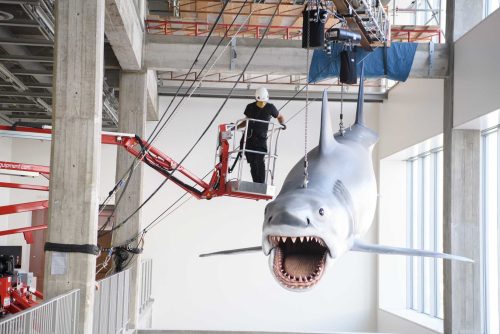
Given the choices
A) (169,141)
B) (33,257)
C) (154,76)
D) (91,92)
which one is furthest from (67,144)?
(33,257)

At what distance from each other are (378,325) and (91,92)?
17480 mm

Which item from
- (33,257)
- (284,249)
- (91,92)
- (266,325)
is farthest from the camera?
(33,257)

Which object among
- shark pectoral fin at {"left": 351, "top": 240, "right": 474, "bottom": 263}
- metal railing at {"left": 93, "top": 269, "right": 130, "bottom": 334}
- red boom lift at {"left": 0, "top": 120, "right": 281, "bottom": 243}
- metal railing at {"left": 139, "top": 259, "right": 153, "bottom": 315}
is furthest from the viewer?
metal railing at {"left": 139, "top": 259, "right": 153, "bottom": 315}

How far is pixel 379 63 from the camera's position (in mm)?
16594

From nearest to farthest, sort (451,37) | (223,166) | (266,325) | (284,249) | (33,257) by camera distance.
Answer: (284,249) < (223,166) < (451,37) < (266,325) < (33,257)

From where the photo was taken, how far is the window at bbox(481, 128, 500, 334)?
19172 mm

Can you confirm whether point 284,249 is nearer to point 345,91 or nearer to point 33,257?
point 345,91

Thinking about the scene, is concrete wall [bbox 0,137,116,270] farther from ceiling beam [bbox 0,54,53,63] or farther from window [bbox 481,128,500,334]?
window [bbox 481,128,500,334]

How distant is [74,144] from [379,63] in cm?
874

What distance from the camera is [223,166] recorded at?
547 inches

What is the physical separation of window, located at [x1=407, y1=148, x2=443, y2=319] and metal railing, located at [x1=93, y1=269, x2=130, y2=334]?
33.8 ft

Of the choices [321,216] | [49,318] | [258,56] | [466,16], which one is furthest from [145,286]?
[321,216]

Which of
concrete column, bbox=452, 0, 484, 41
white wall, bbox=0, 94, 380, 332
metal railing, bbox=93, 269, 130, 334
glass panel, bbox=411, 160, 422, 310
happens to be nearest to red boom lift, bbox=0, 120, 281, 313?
metal railing, bbox=93, 269, 130, 334

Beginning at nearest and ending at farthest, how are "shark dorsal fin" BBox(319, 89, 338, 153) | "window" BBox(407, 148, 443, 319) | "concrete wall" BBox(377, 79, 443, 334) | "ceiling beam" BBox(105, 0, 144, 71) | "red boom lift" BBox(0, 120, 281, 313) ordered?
1. "shark dorsal fin" BBox(319, 89, 338, 153)
2. "ceiling beam" BBox(105, 0, 144, 71)
3. "red boom lift" BBox(0, 120, 281, 313)
4. "concrete wall" BBox(377, 79, 443, 334)
5. "window" BBox(407, 148, 443, 319)
